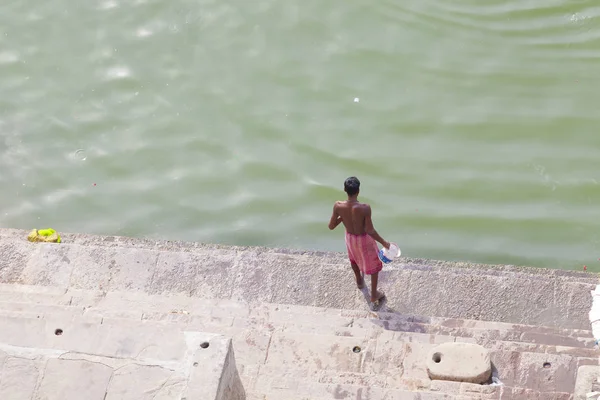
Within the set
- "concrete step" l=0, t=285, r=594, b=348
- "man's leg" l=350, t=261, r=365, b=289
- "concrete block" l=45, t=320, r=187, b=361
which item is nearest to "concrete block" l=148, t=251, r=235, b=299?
"concrete step" l=0, t=285, r=594, b=348

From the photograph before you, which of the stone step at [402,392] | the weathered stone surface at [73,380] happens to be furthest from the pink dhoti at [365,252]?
the weathered stone surface at [73,380]

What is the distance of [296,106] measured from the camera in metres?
10.1

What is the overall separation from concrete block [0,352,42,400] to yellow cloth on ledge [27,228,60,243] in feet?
10.6

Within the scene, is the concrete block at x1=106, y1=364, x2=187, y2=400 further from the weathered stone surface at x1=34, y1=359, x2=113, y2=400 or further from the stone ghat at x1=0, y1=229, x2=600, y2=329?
the stone ghat at x1=0, y1=229, x2=600, y2=329

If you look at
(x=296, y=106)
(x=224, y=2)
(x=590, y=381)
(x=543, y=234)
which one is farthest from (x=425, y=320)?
(x=224, y=2)

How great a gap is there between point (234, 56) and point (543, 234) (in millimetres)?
4554

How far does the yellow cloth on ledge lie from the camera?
842cm

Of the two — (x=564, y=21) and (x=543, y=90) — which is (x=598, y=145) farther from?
(x=564, y=21)

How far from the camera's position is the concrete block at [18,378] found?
516cm

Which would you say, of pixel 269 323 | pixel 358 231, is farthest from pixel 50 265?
pixel 358 231

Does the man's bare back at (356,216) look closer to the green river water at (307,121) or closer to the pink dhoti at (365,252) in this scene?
the pink dhoti at (365,252)

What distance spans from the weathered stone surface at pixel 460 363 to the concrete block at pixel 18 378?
2885 millimetres

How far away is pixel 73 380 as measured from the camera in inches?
204

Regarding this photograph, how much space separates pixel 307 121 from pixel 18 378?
5561 millimetres
